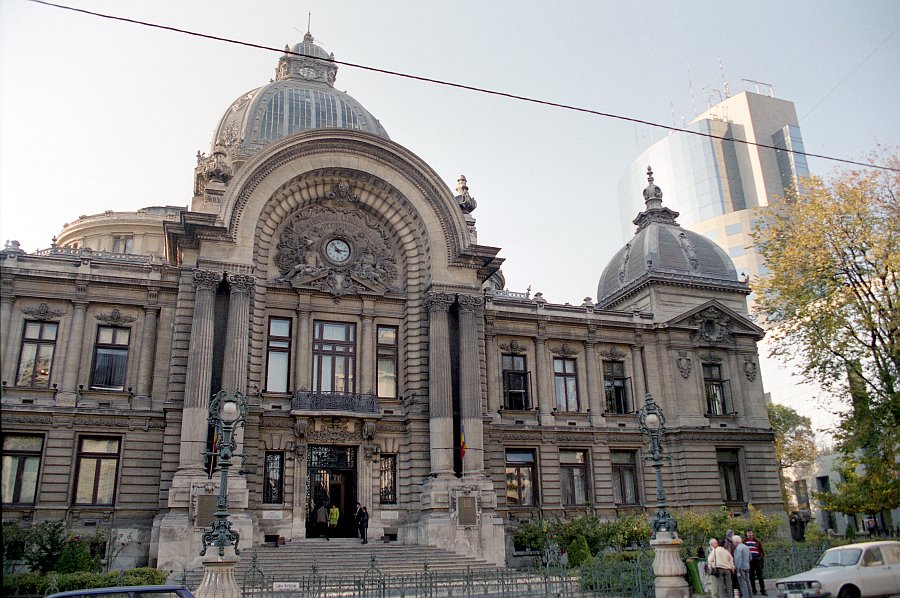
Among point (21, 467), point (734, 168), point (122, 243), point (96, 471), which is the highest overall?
point (734, 168)

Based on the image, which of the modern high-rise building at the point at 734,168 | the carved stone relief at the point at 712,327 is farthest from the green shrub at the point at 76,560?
the modern high-rise building at the point at 734,168

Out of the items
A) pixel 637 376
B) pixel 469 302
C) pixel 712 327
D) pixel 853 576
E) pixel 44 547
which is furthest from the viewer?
pixel 712 327

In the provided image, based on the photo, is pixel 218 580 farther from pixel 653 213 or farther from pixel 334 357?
pixel 653 213

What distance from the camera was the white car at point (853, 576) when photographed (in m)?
16.4

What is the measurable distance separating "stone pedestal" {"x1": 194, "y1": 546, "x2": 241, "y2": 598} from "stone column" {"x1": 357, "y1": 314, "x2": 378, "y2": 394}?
13.0 m

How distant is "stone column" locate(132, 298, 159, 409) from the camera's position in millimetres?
27903

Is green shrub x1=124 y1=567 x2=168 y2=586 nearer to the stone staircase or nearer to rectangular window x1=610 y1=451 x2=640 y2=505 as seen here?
the stone staircase

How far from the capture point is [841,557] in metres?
17.3

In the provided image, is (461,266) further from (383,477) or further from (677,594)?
(677,594)

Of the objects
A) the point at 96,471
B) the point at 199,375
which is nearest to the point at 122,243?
the point at 96,471

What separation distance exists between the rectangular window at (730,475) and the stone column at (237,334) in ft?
77.3

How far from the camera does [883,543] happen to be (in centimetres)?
1730

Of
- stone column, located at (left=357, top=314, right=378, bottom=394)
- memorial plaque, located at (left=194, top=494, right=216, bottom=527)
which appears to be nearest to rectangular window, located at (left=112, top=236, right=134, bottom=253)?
stone column, located at (left=357, top=314, right=378, bottom=394)

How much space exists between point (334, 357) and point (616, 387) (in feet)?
48.8
